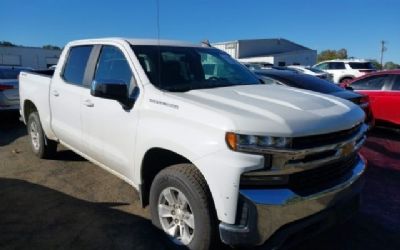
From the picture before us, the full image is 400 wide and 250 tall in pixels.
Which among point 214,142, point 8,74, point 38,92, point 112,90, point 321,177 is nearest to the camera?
point 214,142

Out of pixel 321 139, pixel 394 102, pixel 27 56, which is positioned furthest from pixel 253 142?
pixel 27 56

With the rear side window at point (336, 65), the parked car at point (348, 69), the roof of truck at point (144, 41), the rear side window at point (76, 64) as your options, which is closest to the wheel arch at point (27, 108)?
the rear side window at point (76, 64)

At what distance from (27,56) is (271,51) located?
28.5 metres

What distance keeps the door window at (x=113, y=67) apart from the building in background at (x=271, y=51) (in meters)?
40.2

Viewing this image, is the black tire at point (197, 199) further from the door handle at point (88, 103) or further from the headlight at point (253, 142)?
the door handle at point (88, 103)

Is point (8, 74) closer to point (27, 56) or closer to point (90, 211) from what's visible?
point (90, 211)

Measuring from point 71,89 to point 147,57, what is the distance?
4.39 feet

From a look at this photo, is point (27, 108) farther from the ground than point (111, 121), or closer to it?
closer to it

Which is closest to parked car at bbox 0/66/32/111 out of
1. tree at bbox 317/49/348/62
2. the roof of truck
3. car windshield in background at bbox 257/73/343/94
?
the roof of truck

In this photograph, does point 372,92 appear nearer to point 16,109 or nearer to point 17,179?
point 17,179

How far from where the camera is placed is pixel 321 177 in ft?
10.4

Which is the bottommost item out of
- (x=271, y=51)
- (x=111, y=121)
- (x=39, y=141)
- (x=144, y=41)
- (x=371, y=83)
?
(x=39, y=141)

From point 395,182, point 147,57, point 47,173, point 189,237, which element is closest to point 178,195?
point 189,237

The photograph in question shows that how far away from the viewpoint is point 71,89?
4.94m
